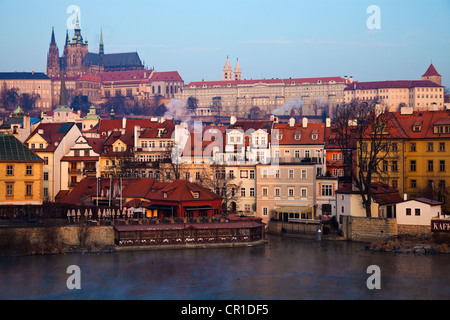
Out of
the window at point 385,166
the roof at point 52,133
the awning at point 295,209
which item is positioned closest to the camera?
the awning at point 295,209

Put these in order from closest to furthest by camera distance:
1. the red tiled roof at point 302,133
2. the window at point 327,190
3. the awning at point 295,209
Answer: the awning at point 295,209
the window at point 327,190
the red tiled roof at point 302,133

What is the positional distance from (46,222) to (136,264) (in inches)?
310

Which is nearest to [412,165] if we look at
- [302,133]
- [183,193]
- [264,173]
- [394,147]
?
[394,147]

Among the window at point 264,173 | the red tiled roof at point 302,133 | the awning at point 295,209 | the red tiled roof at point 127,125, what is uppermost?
the red tiled roof at point 127,125

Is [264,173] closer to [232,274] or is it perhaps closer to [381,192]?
[381,192]

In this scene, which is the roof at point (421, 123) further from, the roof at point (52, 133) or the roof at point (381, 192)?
the roof at point (52, 133)

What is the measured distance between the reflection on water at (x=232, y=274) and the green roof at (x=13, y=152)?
11787mm

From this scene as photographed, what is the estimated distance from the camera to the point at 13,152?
176 ft

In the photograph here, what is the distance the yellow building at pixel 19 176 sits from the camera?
52594 mm

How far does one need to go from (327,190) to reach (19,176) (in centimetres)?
2134

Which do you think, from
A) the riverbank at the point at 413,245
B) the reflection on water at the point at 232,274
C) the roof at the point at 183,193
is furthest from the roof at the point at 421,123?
the roof at the point at 183,193

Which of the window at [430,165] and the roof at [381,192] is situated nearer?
the roof at [381,192]

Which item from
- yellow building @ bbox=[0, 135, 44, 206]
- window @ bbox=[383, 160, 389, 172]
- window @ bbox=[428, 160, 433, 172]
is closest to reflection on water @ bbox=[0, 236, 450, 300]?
yellow building @ bbox=[0, 135, 44, 206]
